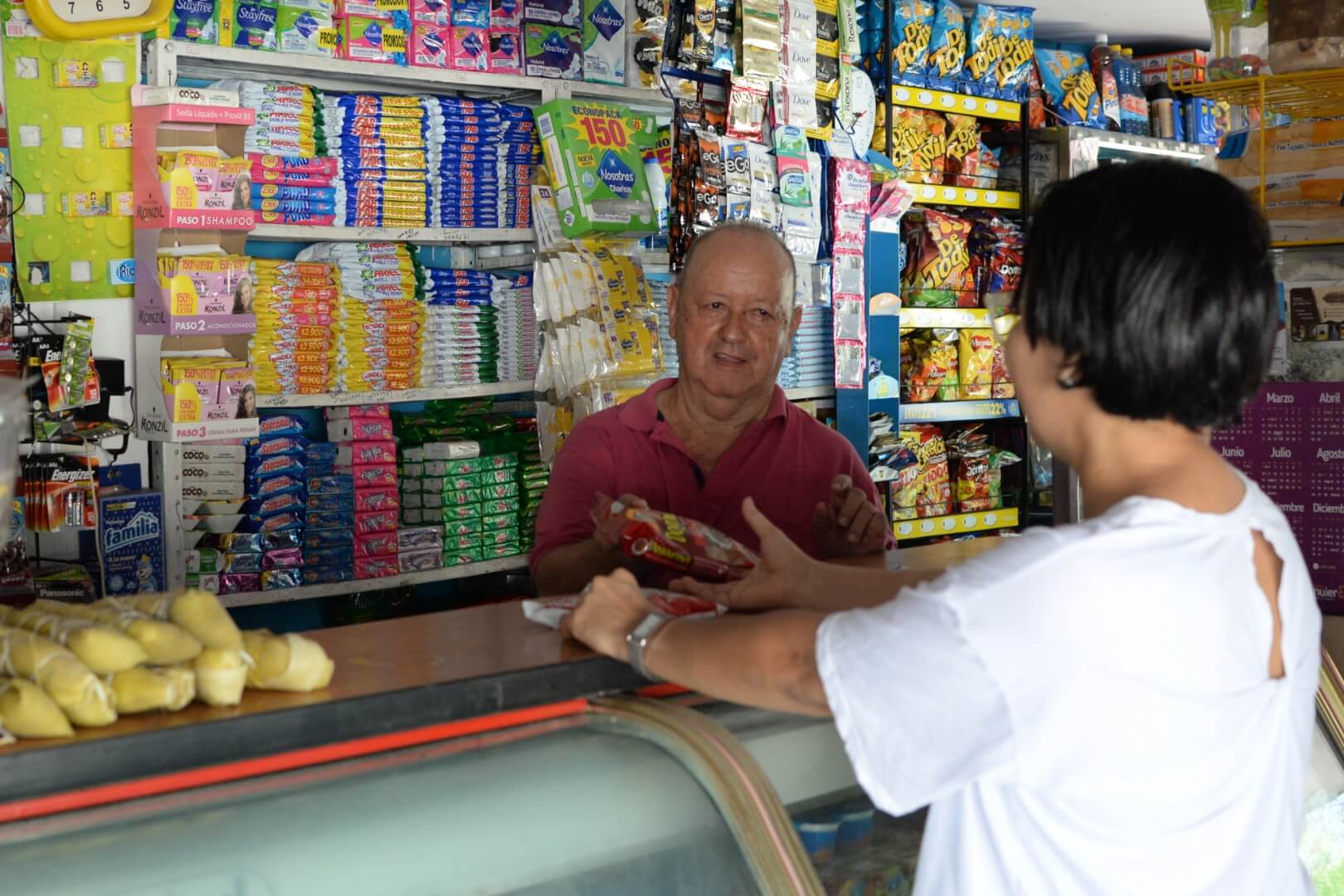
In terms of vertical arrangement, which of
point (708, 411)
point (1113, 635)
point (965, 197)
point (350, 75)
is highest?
point (350, 75)

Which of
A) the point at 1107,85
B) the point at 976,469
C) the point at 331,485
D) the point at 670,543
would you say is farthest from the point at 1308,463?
the point at 1107,85

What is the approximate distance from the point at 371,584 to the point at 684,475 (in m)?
1.56

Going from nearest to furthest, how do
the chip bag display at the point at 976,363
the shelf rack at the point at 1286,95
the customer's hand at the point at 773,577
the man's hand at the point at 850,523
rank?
1. the customer's hand at the point at 773,577
2. the man's hand at the point at 850,523
3. the shelf rack at the point at 1286,95
4. the chip bag display at the point at 976,363

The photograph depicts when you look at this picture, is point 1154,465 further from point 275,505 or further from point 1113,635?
point 275,505

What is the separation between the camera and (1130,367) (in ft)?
3.71

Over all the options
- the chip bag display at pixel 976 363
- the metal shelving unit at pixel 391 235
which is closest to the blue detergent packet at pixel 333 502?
the metal shelving unit at pixel 391 235

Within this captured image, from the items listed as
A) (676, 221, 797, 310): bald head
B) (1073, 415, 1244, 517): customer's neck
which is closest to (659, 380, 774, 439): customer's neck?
(676, 221, 797, 310): bald head

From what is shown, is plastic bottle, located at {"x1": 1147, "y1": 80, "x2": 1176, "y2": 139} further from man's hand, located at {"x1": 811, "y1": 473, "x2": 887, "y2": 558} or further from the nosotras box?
man's hand, located at {"x1": 811, "y1": 473, "x2": 887, "y2": 558}

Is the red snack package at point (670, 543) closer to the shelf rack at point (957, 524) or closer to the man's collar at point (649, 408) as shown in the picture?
the man's collar at point (649, 408)

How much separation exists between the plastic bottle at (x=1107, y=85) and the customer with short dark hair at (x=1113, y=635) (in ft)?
19.3

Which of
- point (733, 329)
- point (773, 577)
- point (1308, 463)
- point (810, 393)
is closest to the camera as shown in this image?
point (773, 577)

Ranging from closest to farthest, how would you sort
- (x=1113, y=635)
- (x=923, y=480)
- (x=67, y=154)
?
(x=1113, y=635), (x=67, y=154), (x=923, y=480)

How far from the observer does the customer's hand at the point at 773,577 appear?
1611 mm

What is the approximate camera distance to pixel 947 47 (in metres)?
5.71
